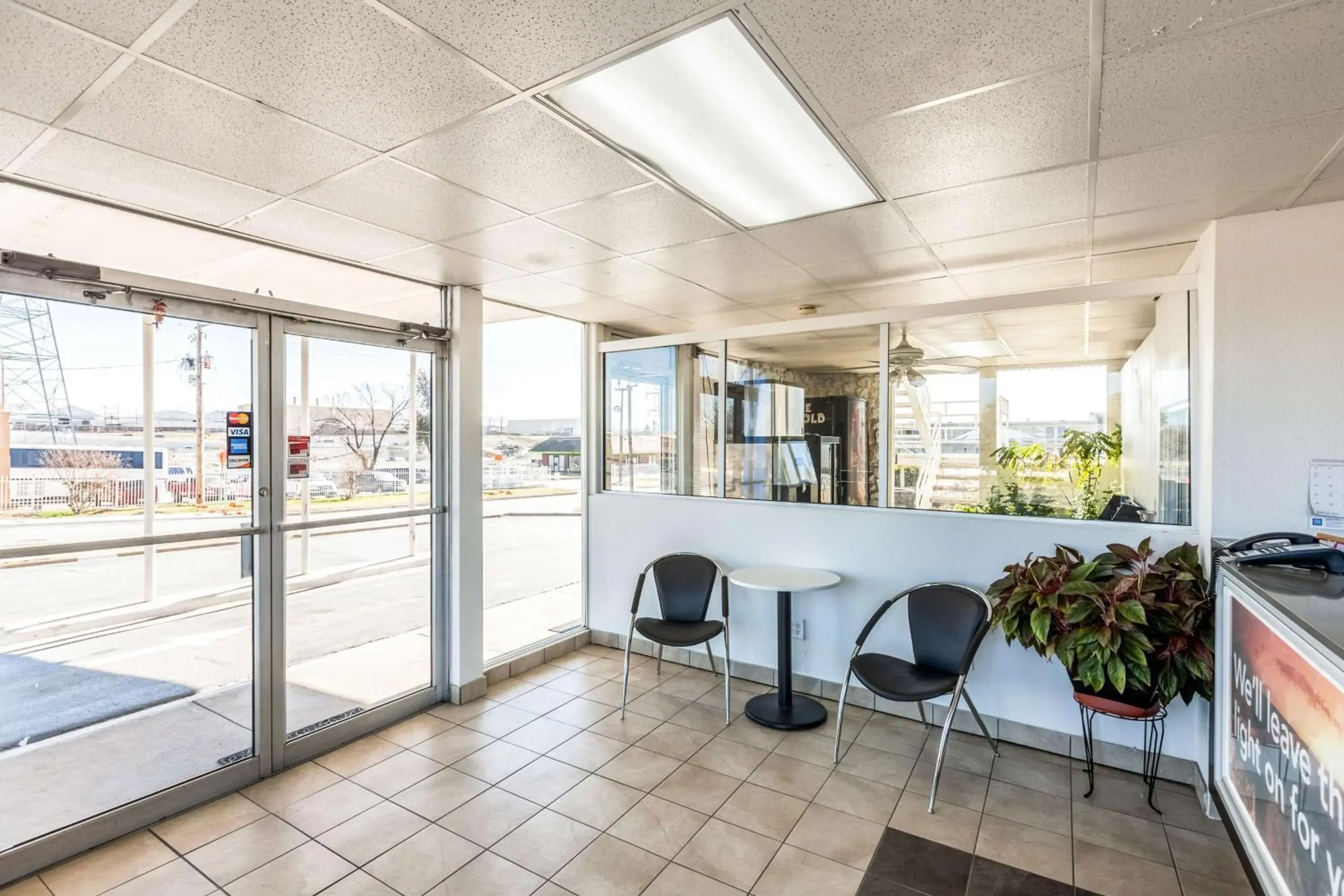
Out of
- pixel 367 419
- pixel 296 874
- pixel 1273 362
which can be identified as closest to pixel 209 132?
pixel 367 419

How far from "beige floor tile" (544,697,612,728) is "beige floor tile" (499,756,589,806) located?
44 centimetres

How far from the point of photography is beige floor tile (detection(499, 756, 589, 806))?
2936 millimetres

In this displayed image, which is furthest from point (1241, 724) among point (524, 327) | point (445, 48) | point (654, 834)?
point (524, 327)

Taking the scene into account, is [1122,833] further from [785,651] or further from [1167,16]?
[1167,16]

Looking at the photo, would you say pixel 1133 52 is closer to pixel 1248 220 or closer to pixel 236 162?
pixel 1248 220

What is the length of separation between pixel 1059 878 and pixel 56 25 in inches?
157

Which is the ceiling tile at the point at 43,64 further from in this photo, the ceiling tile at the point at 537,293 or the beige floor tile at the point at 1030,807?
the beige floor tile at the point at 1030,807

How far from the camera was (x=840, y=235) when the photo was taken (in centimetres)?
311

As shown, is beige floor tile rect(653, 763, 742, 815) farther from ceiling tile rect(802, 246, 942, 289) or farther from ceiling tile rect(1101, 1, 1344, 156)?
ceiling tile rect(1101, 1, 1344, 156)

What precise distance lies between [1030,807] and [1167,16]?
9.79ft

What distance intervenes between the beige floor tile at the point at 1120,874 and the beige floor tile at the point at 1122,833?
39 millimetres

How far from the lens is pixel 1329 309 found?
2.58 metres

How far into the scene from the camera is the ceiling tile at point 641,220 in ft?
8.56

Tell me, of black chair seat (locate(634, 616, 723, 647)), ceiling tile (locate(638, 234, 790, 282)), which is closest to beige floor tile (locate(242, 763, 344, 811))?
black chair seat (locate(634, 616, 723, 647))
